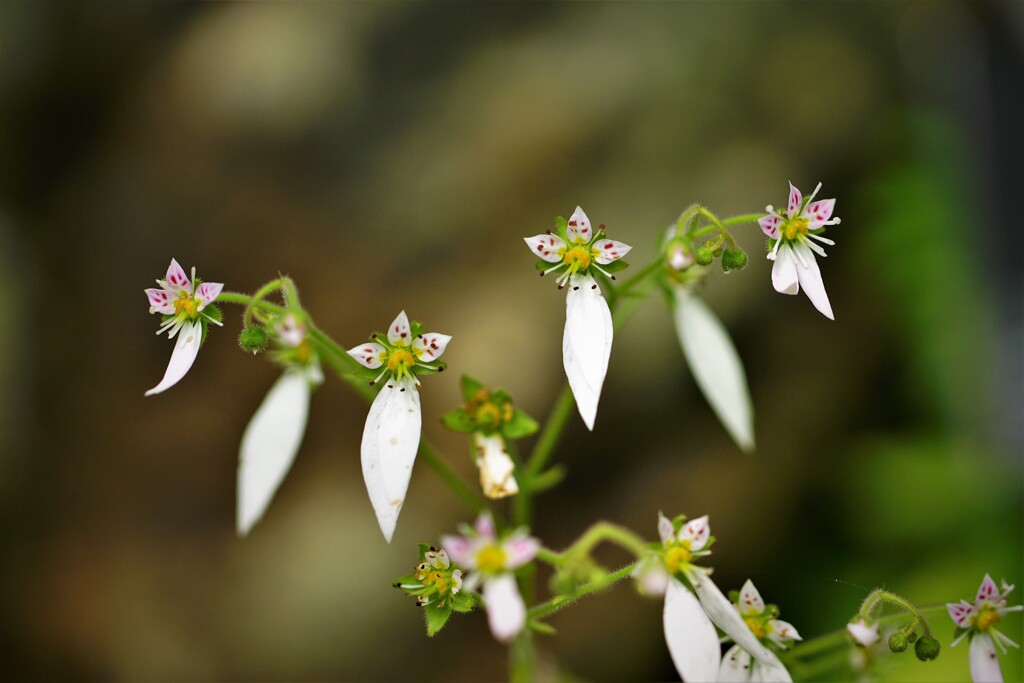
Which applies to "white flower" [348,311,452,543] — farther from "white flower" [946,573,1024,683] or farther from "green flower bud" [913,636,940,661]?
"white flower" [946,573,1024,683]

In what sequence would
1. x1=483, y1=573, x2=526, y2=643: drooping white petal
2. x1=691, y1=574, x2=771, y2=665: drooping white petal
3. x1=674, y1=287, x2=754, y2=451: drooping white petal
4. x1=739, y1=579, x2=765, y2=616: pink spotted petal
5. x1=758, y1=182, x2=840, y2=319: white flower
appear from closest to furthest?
x1=483, y1=573, x2=526, y2=643: drooping white petal → x1=674, y1=287, x2=754, y2=451: drooping white petal → x1=691, y1=574, x2=771, y2=665: drooping white petal → x1=758, y1=182, x2=840, y2=319: white flower → x1=739, y1=579, x2=765, y2=616: pink spotted petal

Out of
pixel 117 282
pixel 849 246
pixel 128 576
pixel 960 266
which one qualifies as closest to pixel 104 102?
pixel 117 282

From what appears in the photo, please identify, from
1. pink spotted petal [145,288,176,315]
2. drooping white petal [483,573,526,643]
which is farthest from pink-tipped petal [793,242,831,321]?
pink spotted petal [145,288,176,315]

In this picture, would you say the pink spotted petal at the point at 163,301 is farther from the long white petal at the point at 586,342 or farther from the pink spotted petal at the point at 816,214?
the pink spotted petal at the point at 816,214

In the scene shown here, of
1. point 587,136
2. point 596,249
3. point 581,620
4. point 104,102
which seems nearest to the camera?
point 596,249

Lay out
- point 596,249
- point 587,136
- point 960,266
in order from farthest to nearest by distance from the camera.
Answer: point 587,136
point 960,266
point 596,249

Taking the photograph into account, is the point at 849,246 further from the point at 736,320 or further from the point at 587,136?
the point at 587,136

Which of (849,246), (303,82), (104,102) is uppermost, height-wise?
(104,102)
